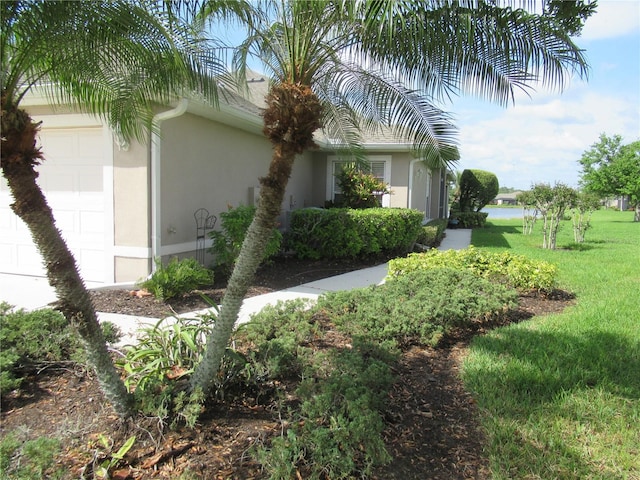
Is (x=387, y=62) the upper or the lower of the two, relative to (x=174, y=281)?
upper

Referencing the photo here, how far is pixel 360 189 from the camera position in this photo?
12.8 m

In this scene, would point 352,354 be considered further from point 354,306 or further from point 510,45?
point 510,45

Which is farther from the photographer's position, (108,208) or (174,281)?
(108,208)

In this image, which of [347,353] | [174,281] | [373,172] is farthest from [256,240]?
[373,172]

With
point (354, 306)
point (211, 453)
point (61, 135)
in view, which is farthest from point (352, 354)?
point (61, 135)

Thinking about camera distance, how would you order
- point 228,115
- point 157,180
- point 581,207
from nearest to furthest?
point 157,180
point 228,115
point 581,207

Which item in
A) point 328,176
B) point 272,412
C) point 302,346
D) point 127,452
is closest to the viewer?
point 127,452

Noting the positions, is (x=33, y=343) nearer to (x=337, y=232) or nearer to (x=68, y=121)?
(x=68, y=121)

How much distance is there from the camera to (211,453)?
288 centimetres

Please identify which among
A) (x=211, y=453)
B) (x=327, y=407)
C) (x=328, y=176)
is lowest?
(x=211, y=453)

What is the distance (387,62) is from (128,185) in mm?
5395

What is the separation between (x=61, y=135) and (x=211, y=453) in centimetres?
729

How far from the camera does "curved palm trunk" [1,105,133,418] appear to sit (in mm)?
2535

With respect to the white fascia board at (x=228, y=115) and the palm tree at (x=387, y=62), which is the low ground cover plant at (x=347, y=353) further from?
the white fascia board at (x=228, y=115)
